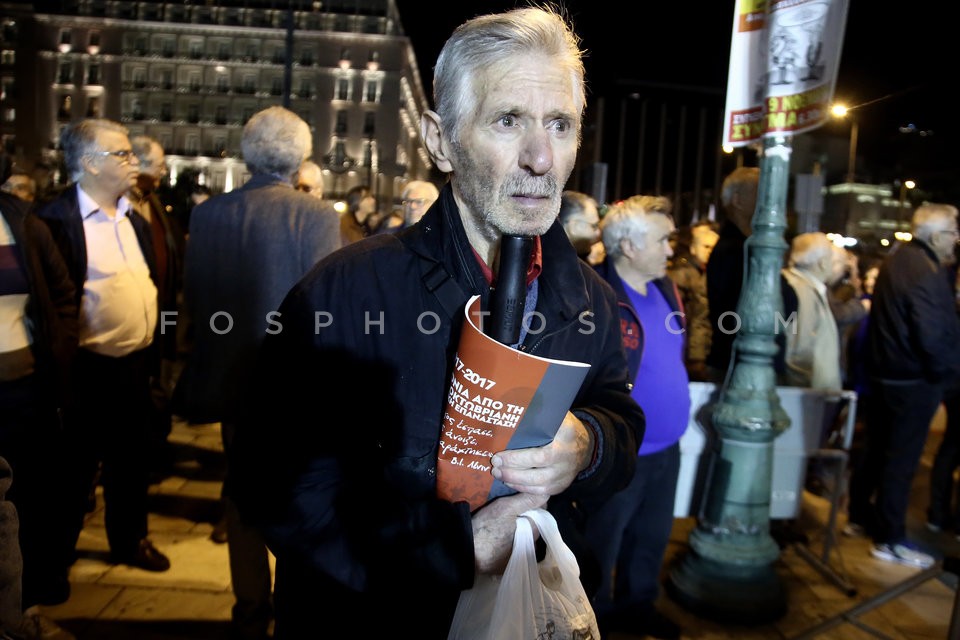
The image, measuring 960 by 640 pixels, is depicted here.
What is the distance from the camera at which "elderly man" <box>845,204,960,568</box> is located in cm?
461

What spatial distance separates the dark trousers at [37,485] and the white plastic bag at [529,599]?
233 cm

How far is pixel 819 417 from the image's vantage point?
14.0 feet

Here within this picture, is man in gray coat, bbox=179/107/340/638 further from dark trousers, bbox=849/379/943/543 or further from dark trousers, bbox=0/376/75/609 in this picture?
dark trousers, bbox=849/379/943/543

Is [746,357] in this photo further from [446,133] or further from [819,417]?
[446,133]

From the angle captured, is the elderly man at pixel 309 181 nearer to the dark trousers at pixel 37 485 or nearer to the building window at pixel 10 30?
the dark trousers at pixel 37 485

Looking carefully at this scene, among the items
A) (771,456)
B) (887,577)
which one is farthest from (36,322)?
(887,577)

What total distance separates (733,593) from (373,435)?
130 inches

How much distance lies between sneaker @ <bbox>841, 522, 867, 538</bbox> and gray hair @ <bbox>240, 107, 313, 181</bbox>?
489 centimetres

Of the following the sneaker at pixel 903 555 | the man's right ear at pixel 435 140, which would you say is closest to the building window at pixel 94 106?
the sneaker at pixel 903 555

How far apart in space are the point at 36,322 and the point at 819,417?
431 cm

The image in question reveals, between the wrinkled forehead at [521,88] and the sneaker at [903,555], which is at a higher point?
the wrinkled forehead at [521,88]

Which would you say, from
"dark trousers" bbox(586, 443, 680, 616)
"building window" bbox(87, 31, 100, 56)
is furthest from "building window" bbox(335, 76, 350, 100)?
"dark trousers" bbox(586, 443, 680, 616)

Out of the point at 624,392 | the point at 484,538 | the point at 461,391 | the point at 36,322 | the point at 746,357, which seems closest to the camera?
the point at 461,391

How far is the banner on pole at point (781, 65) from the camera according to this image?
334cm
